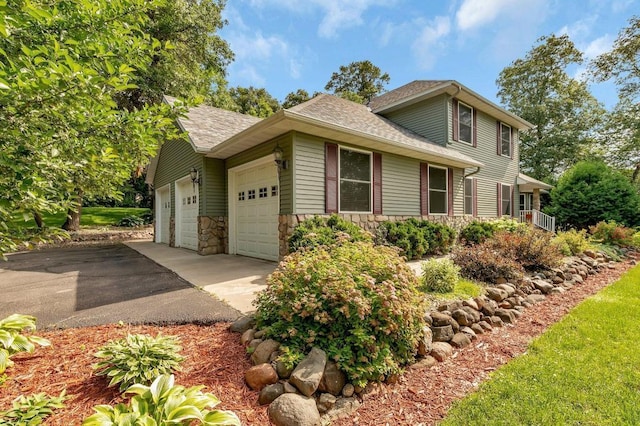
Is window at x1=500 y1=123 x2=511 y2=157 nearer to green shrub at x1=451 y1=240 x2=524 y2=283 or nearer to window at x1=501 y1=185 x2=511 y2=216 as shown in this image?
window at x1=501 y1=185 x2=511 y2=216

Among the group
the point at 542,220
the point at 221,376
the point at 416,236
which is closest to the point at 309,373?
the point at 221,376

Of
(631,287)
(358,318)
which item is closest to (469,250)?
(631,287)

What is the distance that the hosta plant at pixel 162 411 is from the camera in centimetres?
155

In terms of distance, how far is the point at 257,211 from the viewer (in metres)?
7.66

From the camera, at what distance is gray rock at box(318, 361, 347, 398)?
2.21m

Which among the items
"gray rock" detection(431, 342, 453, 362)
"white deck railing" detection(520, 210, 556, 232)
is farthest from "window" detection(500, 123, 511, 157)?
"gray rock" detection(431, 342, 453, 362)

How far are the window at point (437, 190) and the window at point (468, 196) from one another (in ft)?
5.26

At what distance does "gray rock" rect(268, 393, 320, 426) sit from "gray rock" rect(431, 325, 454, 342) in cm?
167

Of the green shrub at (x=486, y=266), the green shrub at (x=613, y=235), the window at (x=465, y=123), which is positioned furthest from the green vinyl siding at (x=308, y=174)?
the green shrub at (x=613, y=235)

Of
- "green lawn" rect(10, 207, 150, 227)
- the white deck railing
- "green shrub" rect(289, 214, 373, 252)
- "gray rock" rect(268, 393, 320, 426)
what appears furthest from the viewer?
"green lawn" rect(10, 207, 150, 227)

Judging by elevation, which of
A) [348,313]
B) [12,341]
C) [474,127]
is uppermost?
[474,127]

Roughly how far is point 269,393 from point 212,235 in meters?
6.97

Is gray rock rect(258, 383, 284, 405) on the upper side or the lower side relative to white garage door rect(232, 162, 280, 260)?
lower

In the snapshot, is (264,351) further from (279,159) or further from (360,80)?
(360,80)
